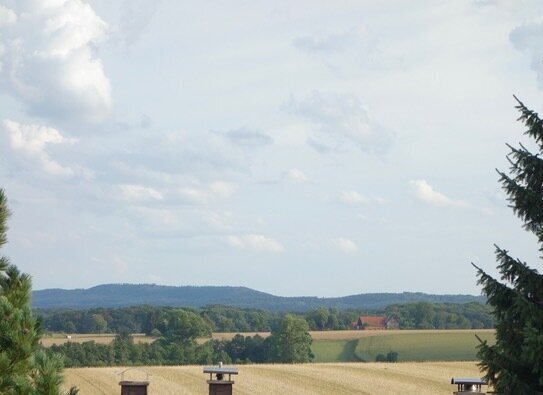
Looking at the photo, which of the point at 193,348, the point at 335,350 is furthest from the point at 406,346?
the point at 193,348

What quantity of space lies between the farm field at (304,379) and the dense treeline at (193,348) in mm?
26699

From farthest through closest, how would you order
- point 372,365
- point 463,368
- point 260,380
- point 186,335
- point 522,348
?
point 186,335, point 372,365, point 463,368, point 260,380, point 522,348

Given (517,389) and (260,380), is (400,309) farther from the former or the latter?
(517,389)

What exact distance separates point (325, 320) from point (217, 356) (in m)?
34.2

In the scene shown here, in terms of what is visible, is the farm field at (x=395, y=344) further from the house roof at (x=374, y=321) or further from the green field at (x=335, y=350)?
the house roof at (x=374, y=321)

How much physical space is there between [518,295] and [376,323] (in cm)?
10282

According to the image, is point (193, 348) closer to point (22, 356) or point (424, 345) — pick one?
point (424, 345)

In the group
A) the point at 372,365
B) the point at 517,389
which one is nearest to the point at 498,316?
the point at 517,389

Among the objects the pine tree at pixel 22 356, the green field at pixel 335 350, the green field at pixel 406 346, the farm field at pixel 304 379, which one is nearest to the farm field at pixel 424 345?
the green field at pixel 406 346

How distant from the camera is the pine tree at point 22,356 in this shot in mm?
9961

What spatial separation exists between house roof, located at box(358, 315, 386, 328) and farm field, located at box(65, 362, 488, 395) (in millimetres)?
59899

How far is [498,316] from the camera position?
51.1ft

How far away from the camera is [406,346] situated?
280 ft

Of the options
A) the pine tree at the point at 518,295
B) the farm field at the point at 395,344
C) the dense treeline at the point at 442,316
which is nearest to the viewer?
the pine tree at the point at 518,295
